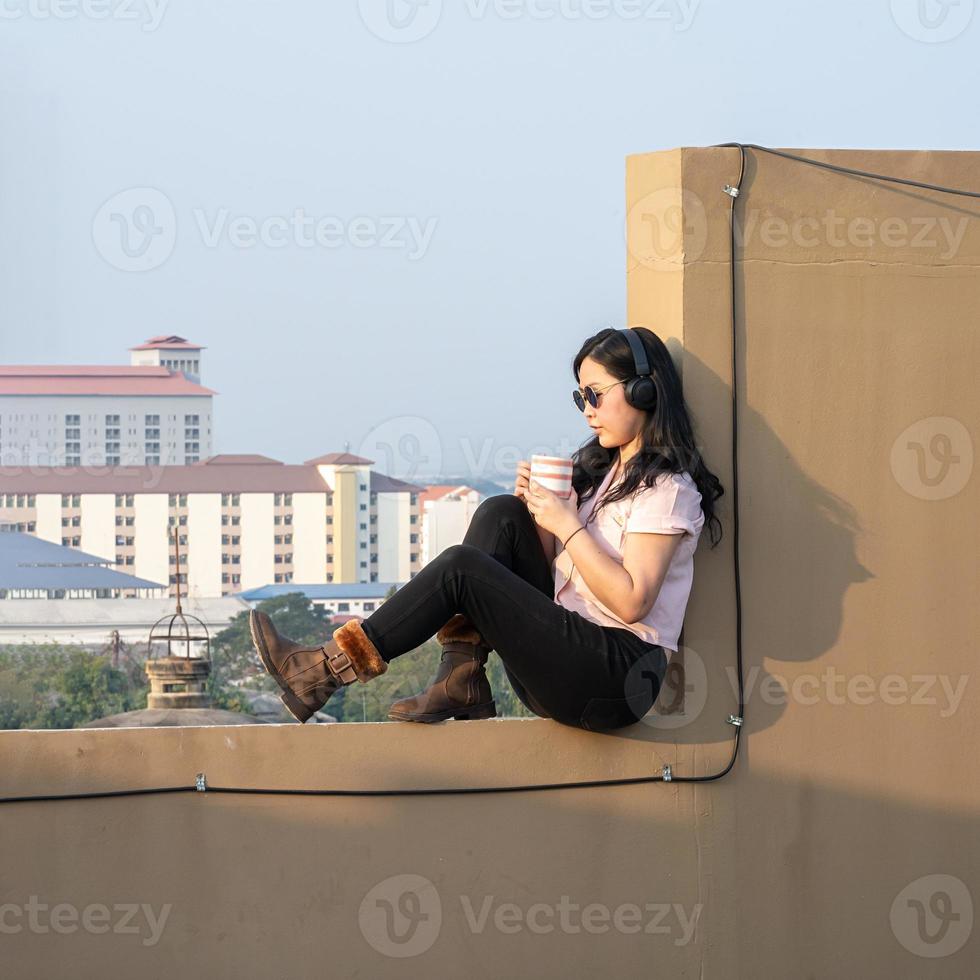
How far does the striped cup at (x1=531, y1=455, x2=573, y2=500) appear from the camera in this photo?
2.79m

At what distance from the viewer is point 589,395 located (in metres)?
2.91

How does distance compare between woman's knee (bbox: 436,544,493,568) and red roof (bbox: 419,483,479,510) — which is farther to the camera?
red roof (bbox: 419,483,479,510)

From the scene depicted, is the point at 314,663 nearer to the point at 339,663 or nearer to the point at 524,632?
the point at 339,663

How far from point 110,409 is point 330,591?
870 inches

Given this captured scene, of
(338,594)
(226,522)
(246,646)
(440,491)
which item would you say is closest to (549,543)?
(246,646)

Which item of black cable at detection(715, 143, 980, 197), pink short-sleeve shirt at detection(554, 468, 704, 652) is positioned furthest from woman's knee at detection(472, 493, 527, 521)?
black cable at detection(715, 143, 980, 197)

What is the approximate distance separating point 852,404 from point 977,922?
1.06m

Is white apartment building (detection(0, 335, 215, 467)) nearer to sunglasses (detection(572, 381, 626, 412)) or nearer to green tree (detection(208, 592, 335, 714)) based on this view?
green tree (detection(208, 592, 335, 714))

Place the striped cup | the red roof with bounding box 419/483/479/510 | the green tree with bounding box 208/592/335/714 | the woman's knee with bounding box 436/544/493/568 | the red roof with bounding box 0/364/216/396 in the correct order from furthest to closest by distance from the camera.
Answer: the red roof with bounding box 0/364/216/396 < the red roof with bounding box 419/483/479/510 < the green tree with bounding box 208/592/335/714 < the striped cup < the woman's knee with bounding box 436/544/493/568

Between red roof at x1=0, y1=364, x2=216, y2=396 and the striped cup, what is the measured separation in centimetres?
9905

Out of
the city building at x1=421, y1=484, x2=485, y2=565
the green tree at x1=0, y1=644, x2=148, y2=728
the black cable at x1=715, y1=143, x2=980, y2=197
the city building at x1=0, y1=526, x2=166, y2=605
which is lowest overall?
the green tree at x1=0, y1=644, x2=148, y2=728

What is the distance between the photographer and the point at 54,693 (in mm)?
66875

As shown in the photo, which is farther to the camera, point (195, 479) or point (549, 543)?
A: point (195, 479)

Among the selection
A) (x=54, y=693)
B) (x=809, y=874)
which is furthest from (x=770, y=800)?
(x=54, y=693)
